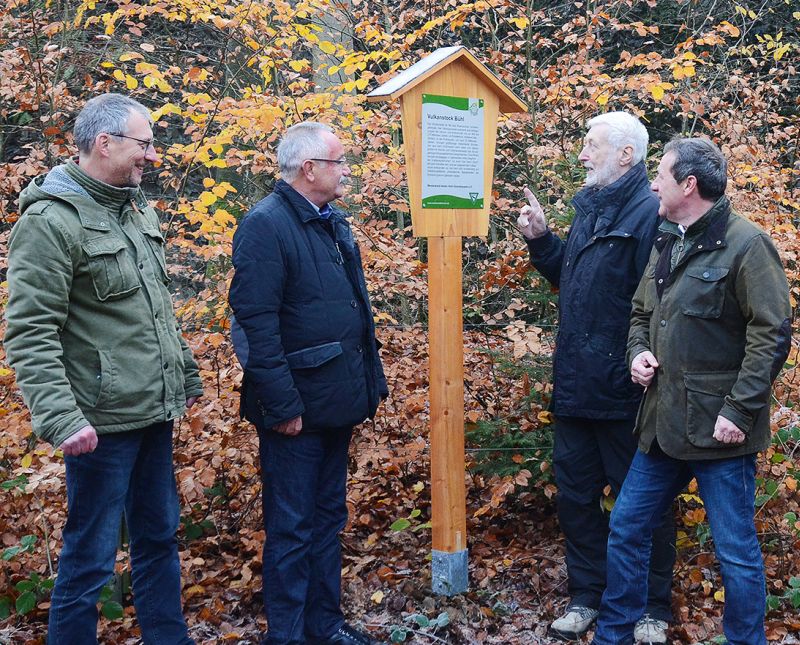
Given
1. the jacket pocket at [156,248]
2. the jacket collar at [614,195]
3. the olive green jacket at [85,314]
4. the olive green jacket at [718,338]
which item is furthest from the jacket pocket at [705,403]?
the jacket pocket at [156,248]

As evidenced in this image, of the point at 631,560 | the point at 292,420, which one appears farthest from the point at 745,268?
the point at 292,420

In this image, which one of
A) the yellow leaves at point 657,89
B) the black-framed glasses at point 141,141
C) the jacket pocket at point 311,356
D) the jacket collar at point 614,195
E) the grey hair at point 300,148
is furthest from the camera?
the yellow leaves at point 657,89

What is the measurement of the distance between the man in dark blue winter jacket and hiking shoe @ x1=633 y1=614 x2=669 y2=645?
4.87 ft

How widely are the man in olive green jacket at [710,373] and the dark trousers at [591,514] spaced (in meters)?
0.50

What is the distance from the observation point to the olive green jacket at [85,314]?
2969mm

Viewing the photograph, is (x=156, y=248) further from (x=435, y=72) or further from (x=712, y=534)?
(x=712, y=534)

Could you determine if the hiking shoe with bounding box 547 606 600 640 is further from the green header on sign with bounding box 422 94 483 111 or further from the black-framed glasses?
the black-framed glasses

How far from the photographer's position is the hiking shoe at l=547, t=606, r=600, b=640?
4.14m

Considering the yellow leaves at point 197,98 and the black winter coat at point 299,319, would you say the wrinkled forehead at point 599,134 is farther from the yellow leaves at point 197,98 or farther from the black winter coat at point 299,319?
the yellow leaves at point 197,98

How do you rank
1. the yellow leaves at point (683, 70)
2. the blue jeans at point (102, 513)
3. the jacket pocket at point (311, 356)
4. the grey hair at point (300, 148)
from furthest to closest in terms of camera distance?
the yellow leaves at point (683, 70) → the grey hair at point (300, 148) → the jacket pocket at point (311, 356) → the blue jeans at point (102, 513)

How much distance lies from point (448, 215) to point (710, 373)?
1.63 m

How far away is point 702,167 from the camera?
11.2 ft

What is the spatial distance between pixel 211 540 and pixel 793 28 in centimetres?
1048

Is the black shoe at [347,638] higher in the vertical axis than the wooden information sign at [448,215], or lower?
lower
